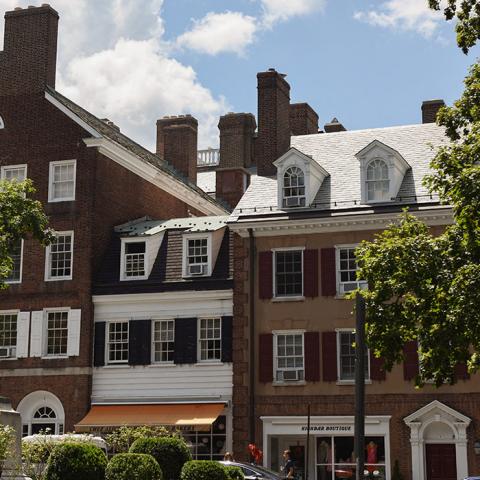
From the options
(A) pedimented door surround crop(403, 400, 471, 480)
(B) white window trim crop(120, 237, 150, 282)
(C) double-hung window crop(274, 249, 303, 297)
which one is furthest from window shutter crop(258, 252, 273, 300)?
(A) pedimented door surround crop(403, 400, 471, 480)

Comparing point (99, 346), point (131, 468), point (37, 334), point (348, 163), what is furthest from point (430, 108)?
point (131, 468)

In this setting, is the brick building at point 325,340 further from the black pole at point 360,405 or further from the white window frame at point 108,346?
the black pole at point 360,405

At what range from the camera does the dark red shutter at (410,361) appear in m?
35.3

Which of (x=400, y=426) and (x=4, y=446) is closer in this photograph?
(x=4, y=446)

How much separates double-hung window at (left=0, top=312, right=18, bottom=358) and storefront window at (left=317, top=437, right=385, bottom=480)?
41.8ft

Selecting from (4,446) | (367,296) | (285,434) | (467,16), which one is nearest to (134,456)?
(4,446)

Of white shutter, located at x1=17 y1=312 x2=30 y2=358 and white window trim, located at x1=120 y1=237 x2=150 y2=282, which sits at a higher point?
white window trim, located at x1=120 y1=237 x2=150 y2=282

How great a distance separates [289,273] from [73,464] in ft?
57.4

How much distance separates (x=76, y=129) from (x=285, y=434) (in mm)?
15122

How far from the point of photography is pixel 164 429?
35.4 meters

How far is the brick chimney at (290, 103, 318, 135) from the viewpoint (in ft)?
155

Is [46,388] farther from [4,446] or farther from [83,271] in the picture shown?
[4,446]

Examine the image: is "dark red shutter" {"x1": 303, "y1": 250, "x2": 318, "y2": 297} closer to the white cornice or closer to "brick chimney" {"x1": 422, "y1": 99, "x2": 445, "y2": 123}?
the white cornice

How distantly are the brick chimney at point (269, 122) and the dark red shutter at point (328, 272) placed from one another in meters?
5.84
